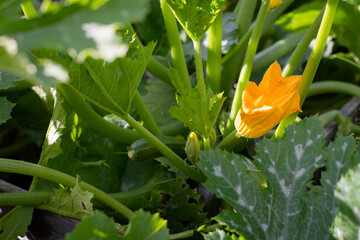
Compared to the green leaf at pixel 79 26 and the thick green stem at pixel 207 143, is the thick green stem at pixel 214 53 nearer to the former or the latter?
the thick green stem at pixel 207 143

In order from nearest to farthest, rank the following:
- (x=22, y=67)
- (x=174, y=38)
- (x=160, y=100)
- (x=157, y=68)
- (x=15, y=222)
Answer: (x=22, y=67)
(x=15, y=222)
(x=174, y=38)
(x=157, y=68)
(x=160, y=100)

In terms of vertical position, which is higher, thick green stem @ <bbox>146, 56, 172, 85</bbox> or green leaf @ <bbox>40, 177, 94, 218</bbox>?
thick green stem @ <bbox>146, 56, 172, 85</bbox>

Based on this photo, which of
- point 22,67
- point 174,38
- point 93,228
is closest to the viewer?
point 22,67

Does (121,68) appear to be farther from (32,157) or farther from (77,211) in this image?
(32,157)

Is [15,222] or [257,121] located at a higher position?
[15,222]

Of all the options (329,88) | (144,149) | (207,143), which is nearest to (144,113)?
(144,149)

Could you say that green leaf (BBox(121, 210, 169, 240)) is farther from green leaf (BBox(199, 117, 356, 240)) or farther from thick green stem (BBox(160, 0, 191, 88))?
thick green stem (BBox(160, 0, 191, 88))

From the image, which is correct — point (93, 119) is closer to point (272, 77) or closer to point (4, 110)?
point (4, 110)

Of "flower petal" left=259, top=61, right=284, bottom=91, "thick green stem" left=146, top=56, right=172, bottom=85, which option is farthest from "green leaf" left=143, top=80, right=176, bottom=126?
"flower petal" left=259, top=61, right=284, bottom=91
